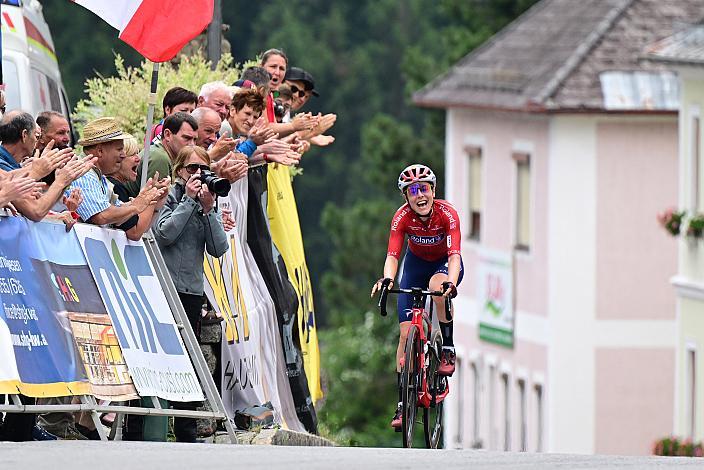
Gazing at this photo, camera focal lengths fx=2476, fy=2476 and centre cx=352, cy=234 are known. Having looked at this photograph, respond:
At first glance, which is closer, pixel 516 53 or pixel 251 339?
pixel 251 339

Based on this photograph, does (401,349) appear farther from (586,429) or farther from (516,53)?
(516,53)

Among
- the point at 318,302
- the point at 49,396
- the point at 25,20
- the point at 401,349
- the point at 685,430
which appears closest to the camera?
the point at 49,396

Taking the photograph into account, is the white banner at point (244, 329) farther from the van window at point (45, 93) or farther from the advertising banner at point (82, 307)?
the van window at point (45, 93)

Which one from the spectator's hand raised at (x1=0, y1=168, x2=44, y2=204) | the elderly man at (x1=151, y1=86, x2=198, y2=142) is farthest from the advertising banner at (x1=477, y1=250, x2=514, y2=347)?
the spectator's hand raised at (x1=0, y1=168, x2=44, y2=204)

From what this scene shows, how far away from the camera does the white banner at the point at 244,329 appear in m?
16.3

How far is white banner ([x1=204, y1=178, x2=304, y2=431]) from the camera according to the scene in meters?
16.3

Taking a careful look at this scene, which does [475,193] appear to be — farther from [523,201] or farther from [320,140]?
[320,140]

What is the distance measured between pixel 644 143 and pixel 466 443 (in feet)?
24.0

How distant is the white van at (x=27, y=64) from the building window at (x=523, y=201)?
26.8 m

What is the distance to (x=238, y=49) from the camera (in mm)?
→ 97938

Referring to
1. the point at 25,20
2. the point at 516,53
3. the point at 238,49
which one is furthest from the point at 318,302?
the point at 25,20

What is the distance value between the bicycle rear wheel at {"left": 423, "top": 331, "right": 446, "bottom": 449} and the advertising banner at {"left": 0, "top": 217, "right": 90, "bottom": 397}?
3.33 meters

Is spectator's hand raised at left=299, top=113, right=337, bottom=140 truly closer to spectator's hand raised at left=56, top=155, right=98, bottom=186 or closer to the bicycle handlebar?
the bicycle handlebar

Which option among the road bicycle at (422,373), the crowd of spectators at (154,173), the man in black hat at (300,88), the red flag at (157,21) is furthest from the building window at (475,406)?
the red flag at (157,21)
